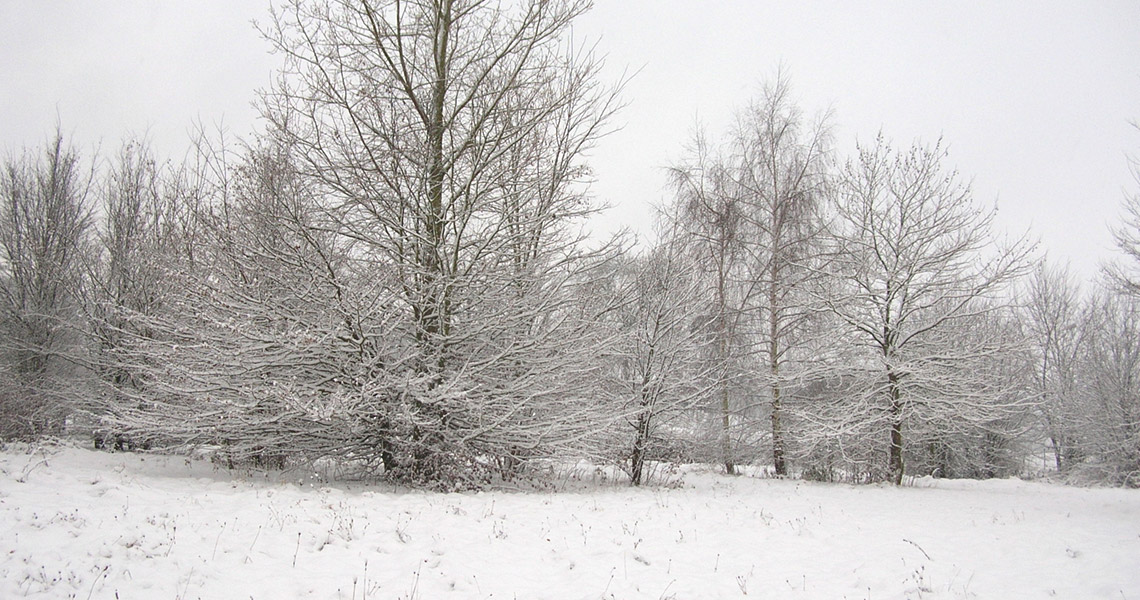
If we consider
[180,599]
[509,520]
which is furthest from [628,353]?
[180,599]

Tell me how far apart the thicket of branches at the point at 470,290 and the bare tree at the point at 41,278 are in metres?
0.07

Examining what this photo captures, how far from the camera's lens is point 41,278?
13.3m

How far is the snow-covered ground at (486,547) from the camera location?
4273mm

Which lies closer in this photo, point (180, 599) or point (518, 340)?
point (180, 599)

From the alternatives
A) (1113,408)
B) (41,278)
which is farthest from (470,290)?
(1113,408)

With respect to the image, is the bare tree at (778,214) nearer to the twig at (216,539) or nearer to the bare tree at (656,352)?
the bare tree at (656,352)

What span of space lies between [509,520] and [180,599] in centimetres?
330

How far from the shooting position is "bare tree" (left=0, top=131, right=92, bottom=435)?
11.7 metres

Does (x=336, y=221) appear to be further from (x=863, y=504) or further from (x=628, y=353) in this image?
(x=863, y=504)

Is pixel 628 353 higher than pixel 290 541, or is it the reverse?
pixel 628 353

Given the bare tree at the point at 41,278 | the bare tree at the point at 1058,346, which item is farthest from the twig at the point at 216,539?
the bare tree at the point at 1058,346

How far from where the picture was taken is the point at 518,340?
8.98 metres

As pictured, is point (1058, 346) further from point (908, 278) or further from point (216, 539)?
point (216, 539)

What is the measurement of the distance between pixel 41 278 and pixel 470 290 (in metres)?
11.4
